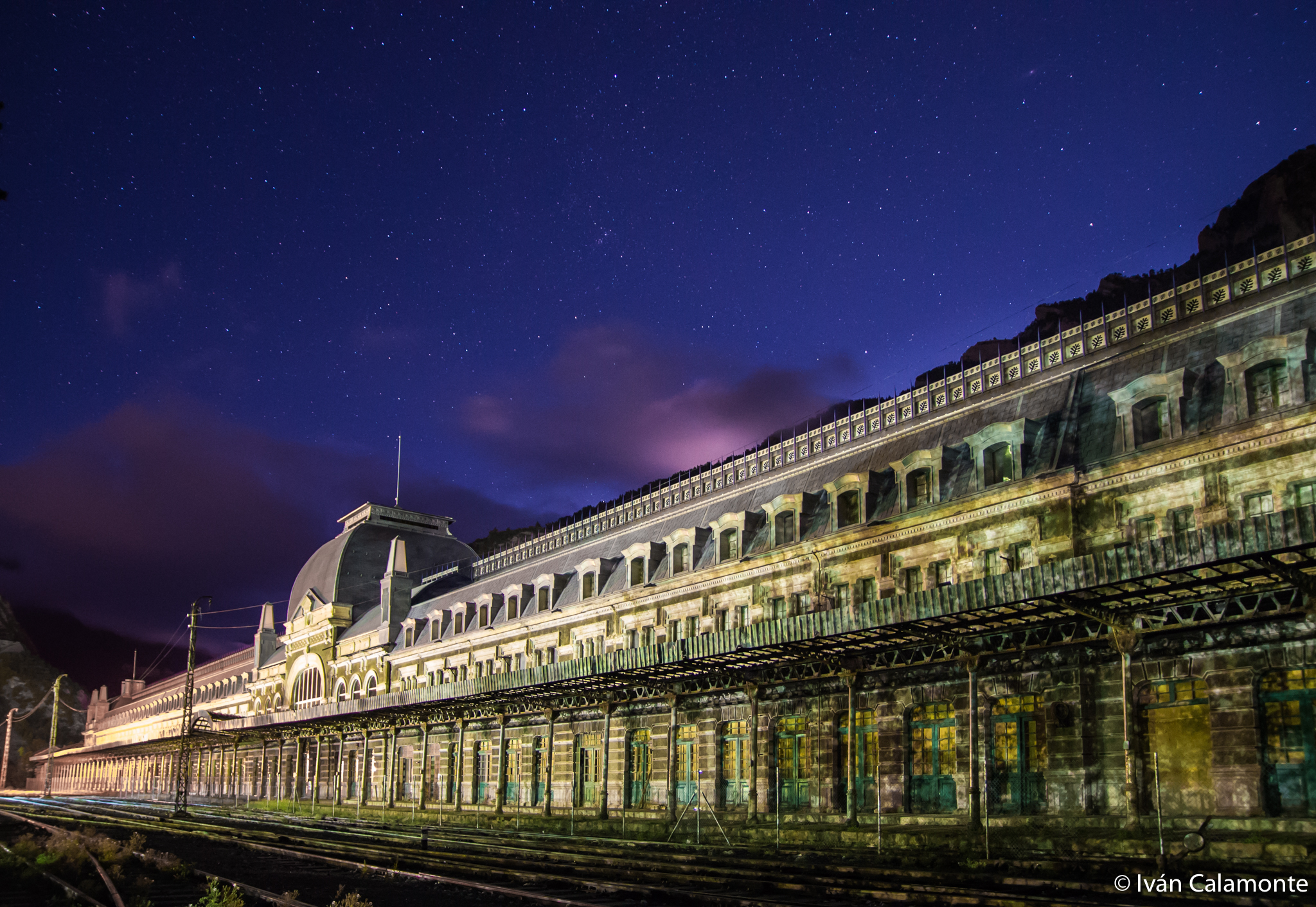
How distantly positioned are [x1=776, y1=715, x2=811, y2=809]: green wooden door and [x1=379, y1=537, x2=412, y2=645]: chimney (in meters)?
35.3

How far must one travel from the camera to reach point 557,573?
4619 cm

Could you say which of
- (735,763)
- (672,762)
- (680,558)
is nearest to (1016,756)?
(672,762)

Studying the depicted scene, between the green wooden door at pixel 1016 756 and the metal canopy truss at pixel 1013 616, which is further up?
the metal canopy truss at pixel 1013 616

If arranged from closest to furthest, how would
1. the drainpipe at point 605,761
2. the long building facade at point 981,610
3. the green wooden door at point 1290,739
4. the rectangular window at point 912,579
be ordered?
the green wooden door at point 1290,739, the long building facade at point 981,610, the rectangular window at point 912,579, the drainpipe at point 605,761

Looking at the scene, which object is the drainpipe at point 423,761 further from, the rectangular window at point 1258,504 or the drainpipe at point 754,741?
the rectangular window at point 1258,504

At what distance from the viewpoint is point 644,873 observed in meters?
19.1

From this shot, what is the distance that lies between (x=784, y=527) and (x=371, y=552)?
4662 cm

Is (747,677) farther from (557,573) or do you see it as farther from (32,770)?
(32,770)

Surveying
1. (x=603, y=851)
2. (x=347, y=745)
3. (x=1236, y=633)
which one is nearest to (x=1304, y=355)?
(x=1236, y=633)

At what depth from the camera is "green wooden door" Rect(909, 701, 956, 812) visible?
85.1 ft

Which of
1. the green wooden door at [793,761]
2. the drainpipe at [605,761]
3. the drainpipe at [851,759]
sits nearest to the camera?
the drainpipe at [851,759]

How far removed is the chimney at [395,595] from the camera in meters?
61.0

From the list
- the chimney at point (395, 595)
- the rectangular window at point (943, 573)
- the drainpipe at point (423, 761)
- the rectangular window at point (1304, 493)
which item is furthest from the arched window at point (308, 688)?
the rectangular window at point (1304, 493)

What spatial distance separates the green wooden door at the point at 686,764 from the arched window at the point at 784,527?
7.31 meters
